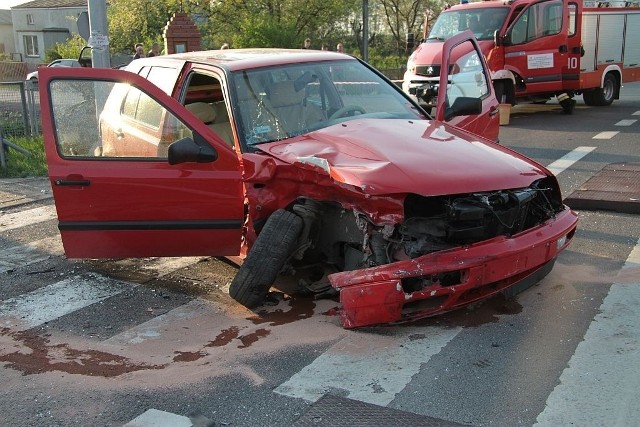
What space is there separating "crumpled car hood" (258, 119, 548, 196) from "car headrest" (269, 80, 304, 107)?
1.34 feet

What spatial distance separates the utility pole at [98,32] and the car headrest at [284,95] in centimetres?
453

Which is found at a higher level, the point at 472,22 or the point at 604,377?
the point at 472,22

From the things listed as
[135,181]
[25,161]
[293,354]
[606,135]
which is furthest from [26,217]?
[606,135]

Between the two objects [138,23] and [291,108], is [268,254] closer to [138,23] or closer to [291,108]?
[291,108]

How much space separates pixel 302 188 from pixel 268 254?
52 centimetres

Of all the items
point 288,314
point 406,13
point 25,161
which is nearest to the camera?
point 288,314

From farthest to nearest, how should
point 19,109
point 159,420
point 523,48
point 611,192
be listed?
point 523,48, point 19,109, point 611,192, point 159,420

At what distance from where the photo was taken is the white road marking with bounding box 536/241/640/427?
3.56 metres

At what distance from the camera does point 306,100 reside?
5762mm

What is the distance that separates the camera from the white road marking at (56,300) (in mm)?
5254

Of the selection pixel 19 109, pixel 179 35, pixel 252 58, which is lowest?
pixel 19 109

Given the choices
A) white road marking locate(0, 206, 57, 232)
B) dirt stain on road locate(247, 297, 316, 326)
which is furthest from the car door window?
white road marking locate(0, 206, 57, 232)

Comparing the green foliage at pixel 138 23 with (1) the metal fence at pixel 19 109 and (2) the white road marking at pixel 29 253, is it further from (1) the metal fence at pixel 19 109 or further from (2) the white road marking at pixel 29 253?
(2) the white road marking at pixel 29 253

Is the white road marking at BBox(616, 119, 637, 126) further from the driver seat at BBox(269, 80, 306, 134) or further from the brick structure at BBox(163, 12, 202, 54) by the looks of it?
the brick structure at BBox(163, 12, 202, 54)
